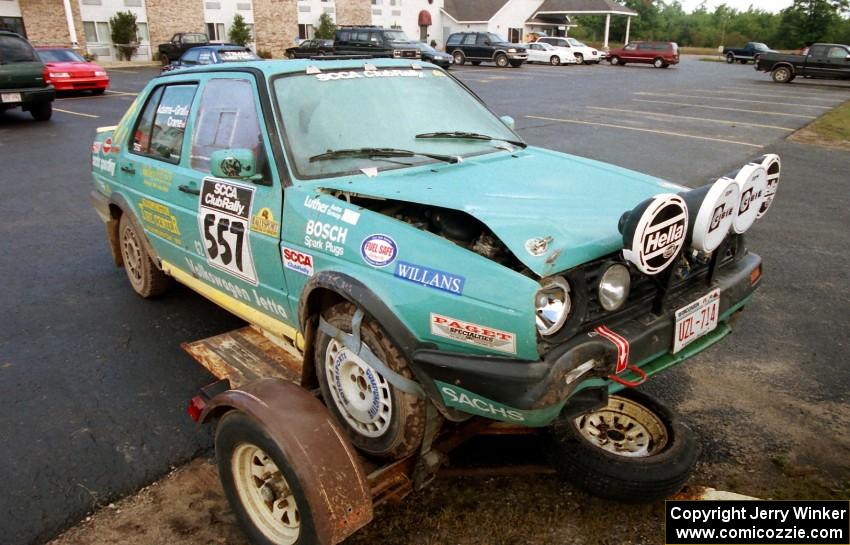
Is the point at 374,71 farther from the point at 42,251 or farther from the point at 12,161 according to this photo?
the point at 12,161

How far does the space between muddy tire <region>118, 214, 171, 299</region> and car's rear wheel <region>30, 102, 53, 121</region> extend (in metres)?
11.3

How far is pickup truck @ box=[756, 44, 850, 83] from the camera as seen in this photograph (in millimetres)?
26656

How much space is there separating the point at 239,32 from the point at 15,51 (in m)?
27.4

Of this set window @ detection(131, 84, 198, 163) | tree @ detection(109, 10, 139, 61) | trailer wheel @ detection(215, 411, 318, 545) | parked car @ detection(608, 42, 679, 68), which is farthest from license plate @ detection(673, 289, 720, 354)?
tree @ detection(109, 10, 139, 61)

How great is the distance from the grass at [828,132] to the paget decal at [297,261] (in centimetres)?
1300

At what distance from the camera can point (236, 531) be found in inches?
107

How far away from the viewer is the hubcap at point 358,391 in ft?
8.89

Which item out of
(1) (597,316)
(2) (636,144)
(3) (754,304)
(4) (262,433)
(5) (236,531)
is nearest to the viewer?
(4) (262,433)

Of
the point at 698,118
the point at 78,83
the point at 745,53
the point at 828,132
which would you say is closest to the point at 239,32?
the point at 78,83

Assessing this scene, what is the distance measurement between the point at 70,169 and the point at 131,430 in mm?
7873

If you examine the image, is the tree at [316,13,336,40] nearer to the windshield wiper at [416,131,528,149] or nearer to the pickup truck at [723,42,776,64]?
Result: the pickup truck at [723,42,776,64]

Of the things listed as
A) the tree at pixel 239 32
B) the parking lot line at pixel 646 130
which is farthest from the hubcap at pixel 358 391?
the tree at pixel 239 32

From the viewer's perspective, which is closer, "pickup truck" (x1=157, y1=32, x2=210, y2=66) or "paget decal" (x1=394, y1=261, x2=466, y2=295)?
"paget decal" (x1=394, y1=261, x2=466, y2=295)

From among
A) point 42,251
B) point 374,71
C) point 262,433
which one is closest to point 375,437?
point 262,433
